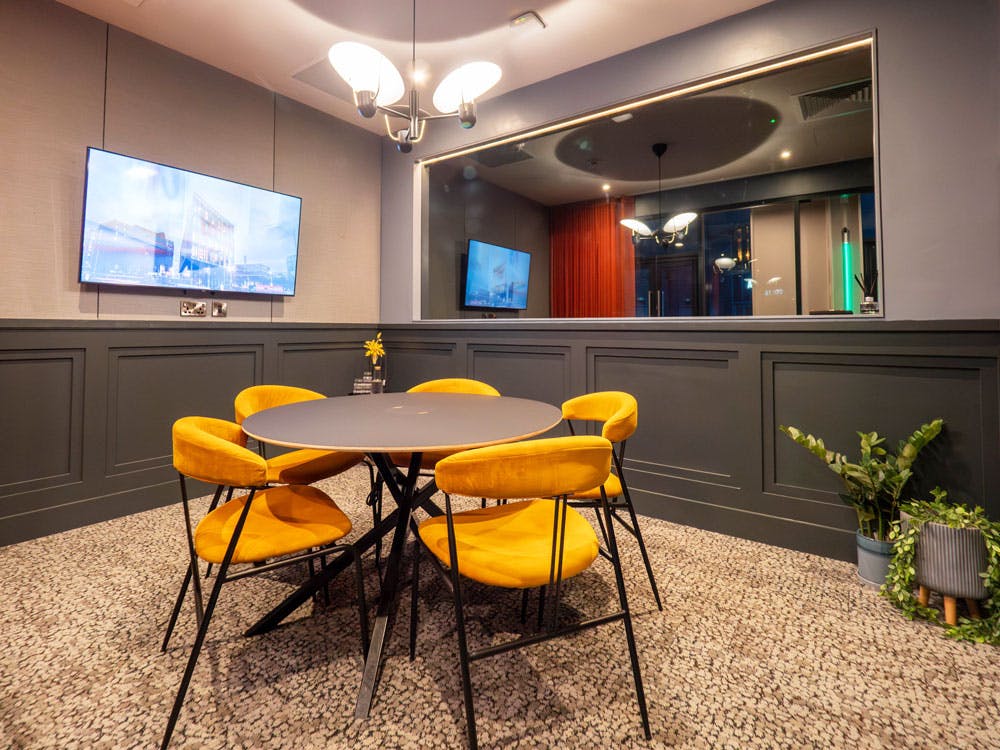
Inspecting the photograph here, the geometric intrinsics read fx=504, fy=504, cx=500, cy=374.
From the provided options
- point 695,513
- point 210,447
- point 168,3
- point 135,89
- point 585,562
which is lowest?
point 695,513

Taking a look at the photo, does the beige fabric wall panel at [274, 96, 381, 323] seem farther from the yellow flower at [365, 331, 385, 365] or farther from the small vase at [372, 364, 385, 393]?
the small vase at [372, 364, 385, 393]

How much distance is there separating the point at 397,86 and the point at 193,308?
2.34 m

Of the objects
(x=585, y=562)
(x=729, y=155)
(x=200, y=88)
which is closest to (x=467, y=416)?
(x=585, y=562)

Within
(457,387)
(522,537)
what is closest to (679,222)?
(457,387)

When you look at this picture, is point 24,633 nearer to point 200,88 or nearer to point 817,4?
point 200,88

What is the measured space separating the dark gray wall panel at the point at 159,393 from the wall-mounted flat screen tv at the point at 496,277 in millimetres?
2598

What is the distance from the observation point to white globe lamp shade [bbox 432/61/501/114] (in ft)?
7.63

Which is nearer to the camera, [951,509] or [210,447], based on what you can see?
[210,447]

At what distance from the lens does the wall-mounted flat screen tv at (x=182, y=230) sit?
308 cm

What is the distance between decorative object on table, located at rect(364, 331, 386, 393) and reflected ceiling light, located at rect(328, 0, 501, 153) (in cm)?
234

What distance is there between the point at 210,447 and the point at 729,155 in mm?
5223

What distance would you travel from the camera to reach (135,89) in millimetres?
3289

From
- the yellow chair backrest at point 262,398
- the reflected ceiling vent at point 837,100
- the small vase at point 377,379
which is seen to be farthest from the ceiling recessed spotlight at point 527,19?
the small vase at point 377,379

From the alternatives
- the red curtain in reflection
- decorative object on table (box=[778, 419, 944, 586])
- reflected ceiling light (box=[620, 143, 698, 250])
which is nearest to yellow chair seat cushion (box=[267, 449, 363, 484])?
decorative object on table (box=[778, 419, 944, 586])
